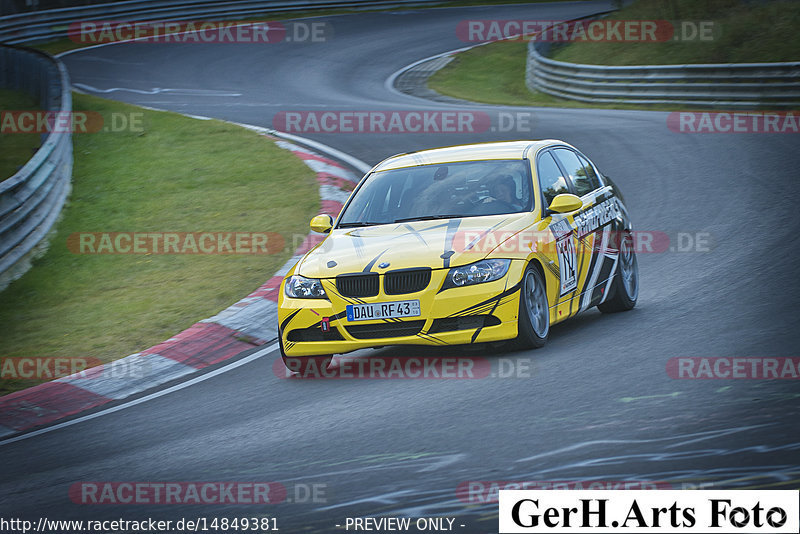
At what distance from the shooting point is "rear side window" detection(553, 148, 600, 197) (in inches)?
376

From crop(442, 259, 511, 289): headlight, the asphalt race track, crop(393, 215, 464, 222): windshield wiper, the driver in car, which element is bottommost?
the asphalt race track

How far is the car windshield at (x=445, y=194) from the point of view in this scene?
28.3 ft

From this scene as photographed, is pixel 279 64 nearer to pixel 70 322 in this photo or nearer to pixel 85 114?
pixel 85 114

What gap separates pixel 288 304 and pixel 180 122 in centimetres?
1328

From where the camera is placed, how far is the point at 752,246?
11.1 metres

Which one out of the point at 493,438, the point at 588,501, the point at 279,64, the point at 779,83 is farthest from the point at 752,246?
the point at 279,64
